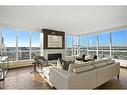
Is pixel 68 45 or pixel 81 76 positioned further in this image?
pixel 68 45

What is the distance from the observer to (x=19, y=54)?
617 centimetres

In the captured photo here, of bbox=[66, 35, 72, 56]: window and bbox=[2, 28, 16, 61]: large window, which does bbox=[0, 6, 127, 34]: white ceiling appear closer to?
bbox=[2, 28, 16, 61]: large window

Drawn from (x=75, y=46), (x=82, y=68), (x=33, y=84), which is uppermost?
(x=75, y=46)

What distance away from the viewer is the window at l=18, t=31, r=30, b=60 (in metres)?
6.18

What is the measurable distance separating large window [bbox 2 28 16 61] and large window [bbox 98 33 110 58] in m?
5.86

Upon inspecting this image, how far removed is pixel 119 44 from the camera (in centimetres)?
632

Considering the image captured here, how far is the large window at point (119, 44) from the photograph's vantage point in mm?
5996

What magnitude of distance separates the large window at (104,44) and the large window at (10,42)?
5.86m

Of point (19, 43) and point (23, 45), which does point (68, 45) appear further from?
point (19, 43)

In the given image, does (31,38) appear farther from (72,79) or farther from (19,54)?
(72,79)

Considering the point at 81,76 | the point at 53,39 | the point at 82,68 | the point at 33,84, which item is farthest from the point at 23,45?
the point at 81,76

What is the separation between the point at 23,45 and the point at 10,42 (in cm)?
76

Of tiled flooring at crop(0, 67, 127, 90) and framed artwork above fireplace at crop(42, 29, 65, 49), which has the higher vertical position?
framed artwork above fireplace at crop(42, 29, 65, 49)

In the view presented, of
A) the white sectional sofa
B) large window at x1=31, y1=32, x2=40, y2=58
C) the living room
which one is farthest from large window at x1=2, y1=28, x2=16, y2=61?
the white sectional sofa
